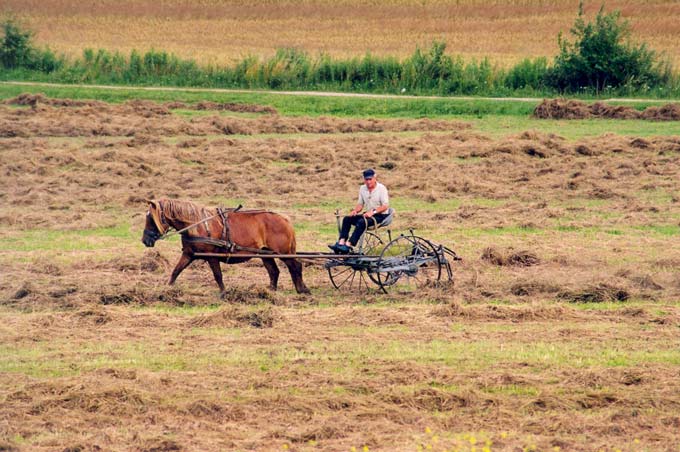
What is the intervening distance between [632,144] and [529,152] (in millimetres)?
2984

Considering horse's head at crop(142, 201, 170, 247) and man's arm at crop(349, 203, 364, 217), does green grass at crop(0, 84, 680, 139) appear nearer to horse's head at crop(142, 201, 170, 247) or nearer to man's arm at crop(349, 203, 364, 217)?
man's arm at crop(349, 203, 364, 217)

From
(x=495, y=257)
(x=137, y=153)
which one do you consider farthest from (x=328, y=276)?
(x=137, y=153)

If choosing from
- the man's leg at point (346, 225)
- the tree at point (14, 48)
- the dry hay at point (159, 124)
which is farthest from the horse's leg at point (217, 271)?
the tree at point (14, 48)

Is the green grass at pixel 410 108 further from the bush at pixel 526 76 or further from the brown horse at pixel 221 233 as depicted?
the brown horse at pixel 221 233

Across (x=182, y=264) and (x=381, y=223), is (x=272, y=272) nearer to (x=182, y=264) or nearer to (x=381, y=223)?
(x=182, y=264)

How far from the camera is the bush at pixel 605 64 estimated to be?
135ft

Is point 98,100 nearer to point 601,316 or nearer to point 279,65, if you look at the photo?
point 279,65

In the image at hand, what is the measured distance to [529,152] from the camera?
27844 millimetres

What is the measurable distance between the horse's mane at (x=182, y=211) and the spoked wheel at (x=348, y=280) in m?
2.00

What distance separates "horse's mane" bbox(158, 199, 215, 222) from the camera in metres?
14.9

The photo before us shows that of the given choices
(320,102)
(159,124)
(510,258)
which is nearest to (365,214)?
(510,258)

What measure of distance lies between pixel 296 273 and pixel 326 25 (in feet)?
177

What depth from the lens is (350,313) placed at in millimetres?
14062

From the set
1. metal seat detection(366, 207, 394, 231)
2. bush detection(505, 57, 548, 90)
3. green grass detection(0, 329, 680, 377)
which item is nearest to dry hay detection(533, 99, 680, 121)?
bush detection(505, 57, 548, 90)
